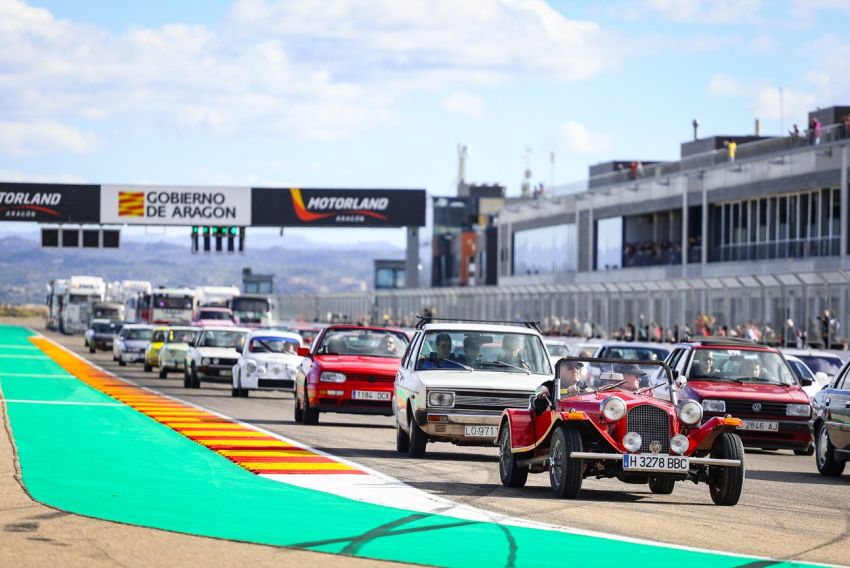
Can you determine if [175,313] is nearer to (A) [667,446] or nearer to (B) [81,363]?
(B) [81,363]

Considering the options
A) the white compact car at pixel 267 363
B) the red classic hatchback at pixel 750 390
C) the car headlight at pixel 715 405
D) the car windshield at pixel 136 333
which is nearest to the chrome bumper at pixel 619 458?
the red classic hatchback at pixel 750 390

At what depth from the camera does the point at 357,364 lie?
2455cm

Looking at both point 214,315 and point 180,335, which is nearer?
point 180,335

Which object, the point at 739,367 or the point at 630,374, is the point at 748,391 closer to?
the point at 739,367

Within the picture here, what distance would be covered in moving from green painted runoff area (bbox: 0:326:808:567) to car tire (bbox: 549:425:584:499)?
1.82 meters

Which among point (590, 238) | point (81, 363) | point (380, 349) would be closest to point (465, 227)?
point (590, 238)

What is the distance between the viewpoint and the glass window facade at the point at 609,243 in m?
74.8

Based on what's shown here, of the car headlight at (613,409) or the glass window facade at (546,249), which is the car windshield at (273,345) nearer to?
the car headlight at (613,409)

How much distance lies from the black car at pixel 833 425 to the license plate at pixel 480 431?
3850 millimetres

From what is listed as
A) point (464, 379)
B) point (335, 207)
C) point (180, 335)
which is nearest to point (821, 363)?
point (464, 379)

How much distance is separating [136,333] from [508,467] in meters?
39.5

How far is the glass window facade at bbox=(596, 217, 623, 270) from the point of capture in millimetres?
74812

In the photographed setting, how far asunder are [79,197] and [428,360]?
158 feet

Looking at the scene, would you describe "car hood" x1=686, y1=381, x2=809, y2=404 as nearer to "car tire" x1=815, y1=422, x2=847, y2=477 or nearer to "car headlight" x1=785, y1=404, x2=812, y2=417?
"car headlight" x1=785, y1=404, x2=812, y2=417
